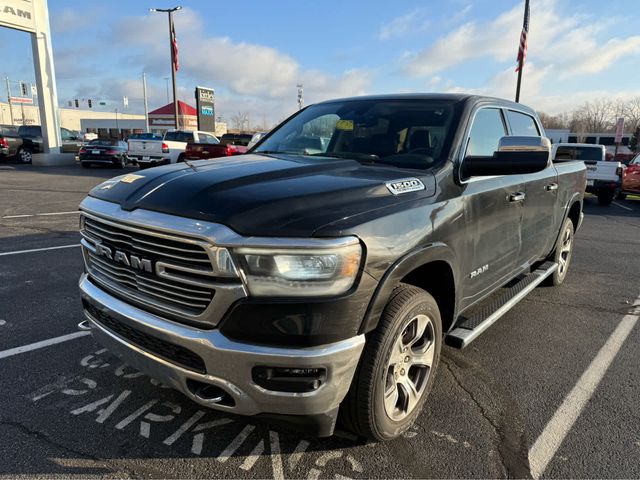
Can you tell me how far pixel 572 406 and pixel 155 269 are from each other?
2665 millimetres

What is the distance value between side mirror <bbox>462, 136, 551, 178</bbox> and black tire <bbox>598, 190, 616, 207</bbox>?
12943 mm

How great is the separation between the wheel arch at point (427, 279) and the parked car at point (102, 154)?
21282 millimetres

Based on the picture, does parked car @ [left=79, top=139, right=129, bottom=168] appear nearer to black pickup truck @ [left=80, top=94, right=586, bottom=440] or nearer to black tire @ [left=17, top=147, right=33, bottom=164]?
black tire @ [left=17, top=147, right=33, bottom=164]

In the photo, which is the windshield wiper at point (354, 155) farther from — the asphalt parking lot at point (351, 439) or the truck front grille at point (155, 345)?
the truck front grille at point (155, 345)

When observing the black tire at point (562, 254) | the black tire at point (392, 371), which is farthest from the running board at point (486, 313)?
the black tire at point (562, 254)

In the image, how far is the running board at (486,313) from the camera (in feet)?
9.81

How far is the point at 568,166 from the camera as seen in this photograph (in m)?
4.95

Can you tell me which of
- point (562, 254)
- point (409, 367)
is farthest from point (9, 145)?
point (409, 367)

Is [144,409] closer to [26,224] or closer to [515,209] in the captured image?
[515,209]

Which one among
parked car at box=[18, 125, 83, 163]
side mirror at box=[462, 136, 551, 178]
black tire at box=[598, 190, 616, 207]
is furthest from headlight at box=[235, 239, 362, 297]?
parked car at box=[18, 125, 83, 163]

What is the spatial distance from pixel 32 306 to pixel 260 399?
337 cm

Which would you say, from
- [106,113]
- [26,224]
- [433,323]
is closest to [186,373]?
[433,323]

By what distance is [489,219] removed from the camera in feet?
10.4

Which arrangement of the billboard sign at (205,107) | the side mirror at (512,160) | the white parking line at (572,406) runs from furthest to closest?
the billboard sign at (205,107), the side mirror at (512,160), the white parking line at (572,406)
